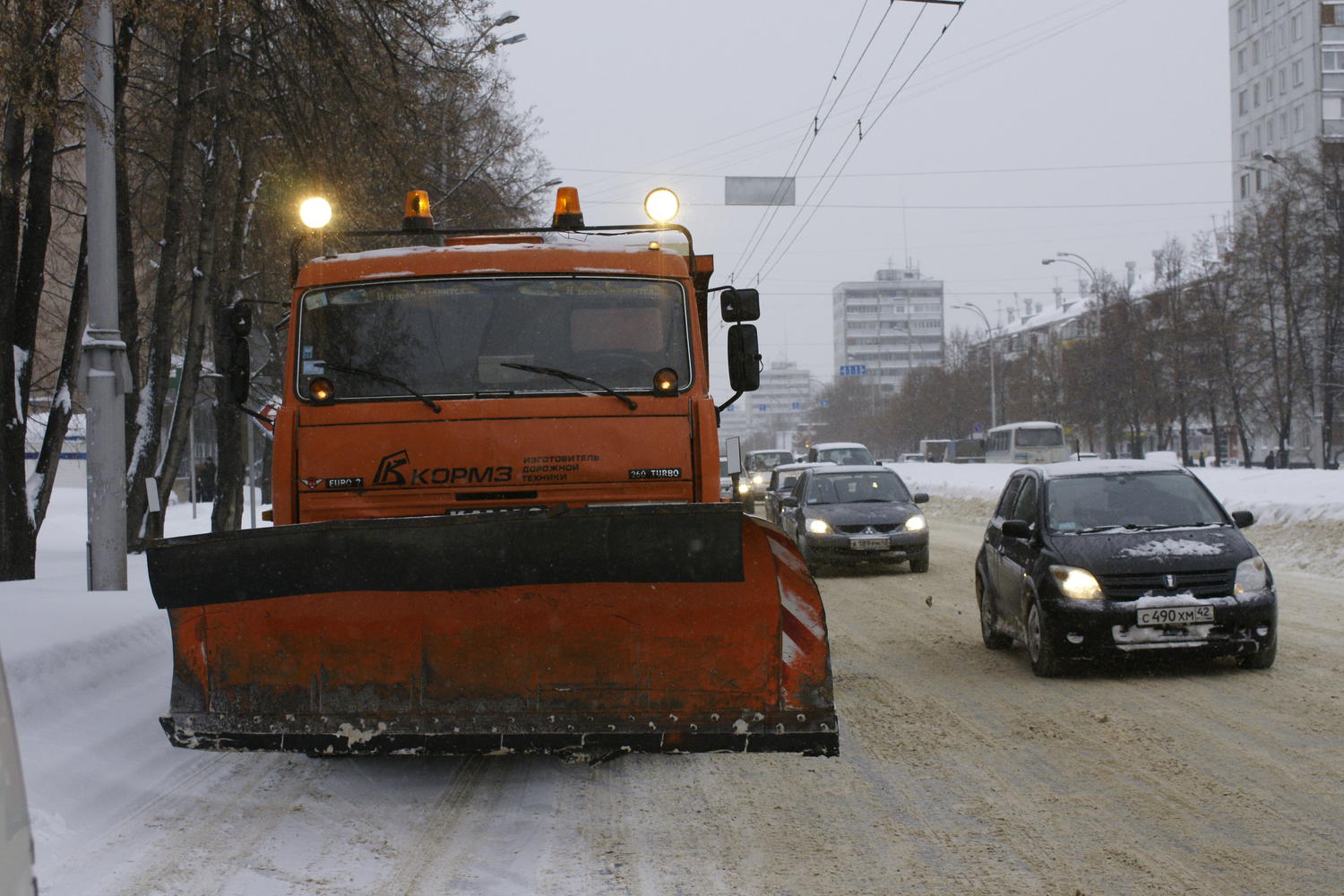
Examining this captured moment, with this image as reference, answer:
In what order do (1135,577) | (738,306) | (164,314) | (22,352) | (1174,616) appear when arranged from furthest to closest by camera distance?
(164,314)
(22,352)
(1135,577)
(1174,616)
(738,306)

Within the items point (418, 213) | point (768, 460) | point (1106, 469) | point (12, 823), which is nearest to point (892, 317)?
point (768, 460)

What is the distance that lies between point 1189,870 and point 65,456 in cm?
4831

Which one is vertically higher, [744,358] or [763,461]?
[744,358]

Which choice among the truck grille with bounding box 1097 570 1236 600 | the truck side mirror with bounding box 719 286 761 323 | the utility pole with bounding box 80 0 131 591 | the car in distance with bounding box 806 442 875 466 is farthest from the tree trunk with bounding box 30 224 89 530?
the car in distance with bounding box 806 442 875 466

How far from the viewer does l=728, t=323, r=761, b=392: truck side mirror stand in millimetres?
7465

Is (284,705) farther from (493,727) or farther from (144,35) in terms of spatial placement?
(144,35)

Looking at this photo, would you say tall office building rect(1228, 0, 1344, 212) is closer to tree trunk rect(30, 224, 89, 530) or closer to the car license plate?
tree trunk rect(30, 224, 89, 530)

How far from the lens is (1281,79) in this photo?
287 ft

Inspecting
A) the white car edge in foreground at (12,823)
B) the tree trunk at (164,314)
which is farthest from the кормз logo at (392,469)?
the tree trunk at (164,314)

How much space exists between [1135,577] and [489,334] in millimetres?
4719

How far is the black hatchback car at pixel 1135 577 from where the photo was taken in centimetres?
878

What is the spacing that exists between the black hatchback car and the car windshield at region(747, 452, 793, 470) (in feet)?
104

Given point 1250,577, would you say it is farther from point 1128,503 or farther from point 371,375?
point 371,375

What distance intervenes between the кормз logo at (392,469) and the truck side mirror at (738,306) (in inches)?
80.3
